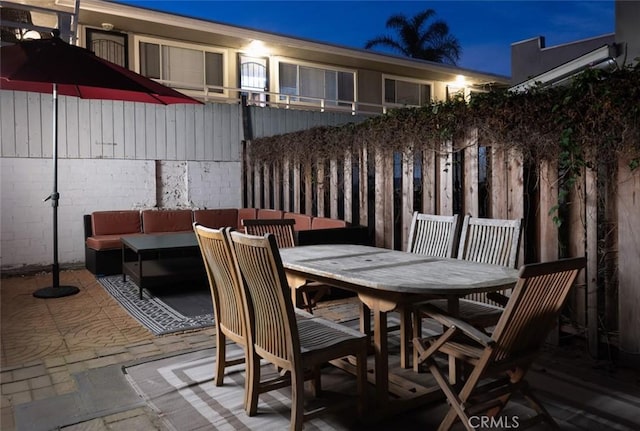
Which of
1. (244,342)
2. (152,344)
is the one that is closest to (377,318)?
(244,342)

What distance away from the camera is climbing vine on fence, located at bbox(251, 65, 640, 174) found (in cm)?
303

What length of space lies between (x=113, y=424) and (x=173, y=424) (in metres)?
0.32

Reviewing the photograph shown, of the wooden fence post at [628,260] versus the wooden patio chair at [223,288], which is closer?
the wooden patio chair at [223,288]

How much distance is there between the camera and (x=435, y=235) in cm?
377

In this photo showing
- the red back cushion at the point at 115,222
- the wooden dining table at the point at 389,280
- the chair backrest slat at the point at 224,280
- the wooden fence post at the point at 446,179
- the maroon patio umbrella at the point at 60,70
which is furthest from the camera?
the red back cushion at the point at 115,222

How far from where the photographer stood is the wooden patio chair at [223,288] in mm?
2443

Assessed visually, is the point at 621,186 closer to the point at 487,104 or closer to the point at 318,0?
the point at 487,104

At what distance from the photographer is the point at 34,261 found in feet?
23.3

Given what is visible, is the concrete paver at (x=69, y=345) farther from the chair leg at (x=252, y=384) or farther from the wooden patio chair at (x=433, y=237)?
the wooden patio chair at (x=433, y=237)

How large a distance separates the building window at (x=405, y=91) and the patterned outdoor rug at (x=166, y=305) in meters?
9.37

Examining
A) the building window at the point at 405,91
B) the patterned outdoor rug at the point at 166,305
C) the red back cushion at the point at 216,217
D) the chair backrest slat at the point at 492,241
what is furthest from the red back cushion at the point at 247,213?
the building window at the point at 405,91

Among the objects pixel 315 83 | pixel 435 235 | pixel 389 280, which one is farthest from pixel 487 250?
pixel 315 83

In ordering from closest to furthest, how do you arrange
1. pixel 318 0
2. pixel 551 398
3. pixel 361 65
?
pixel 551 398 → pixel 361 65 → pixel 318 0

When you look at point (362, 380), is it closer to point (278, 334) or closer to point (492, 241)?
point (278, 334)
